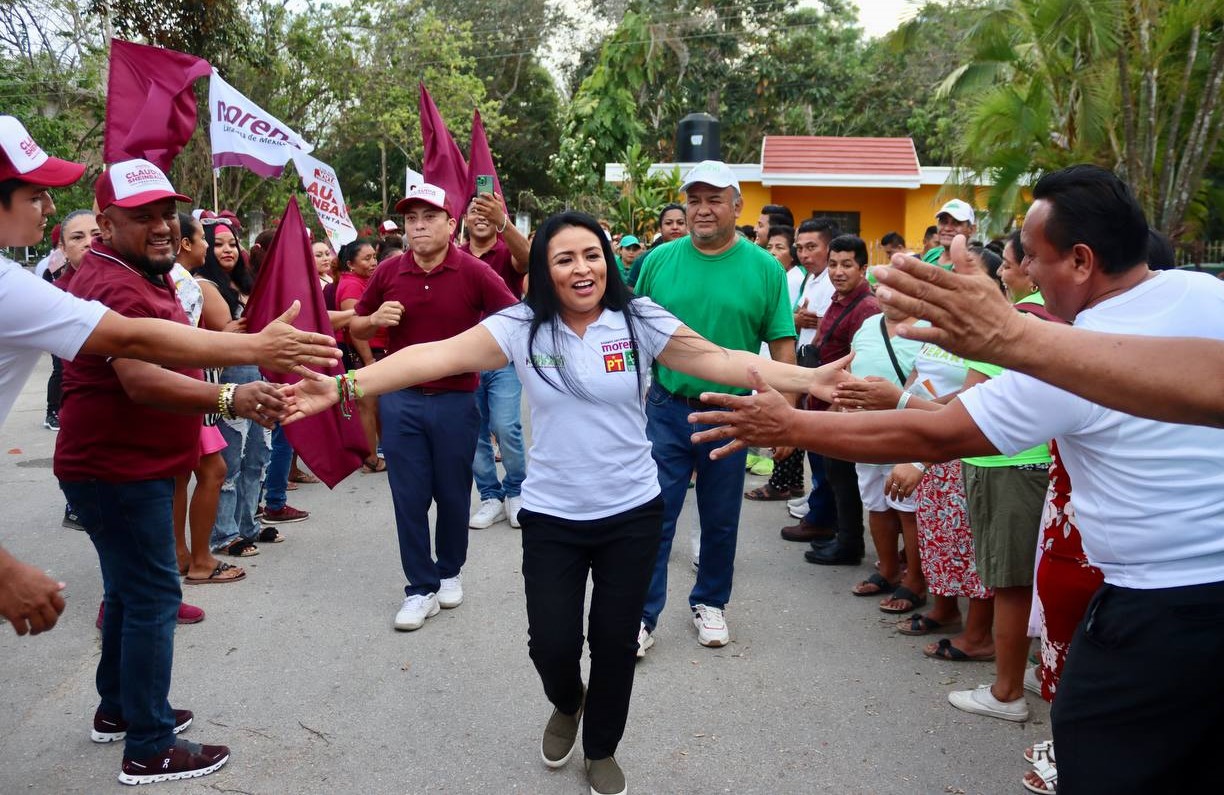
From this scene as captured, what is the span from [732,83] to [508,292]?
29.5 m

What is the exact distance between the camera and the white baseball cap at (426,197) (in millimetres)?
5383

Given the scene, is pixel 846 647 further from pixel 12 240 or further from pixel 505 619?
pixel 12 240

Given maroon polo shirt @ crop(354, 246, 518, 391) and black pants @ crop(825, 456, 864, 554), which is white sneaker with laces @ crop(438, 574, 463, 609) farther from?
black pants @ crop(825, 456, 864, 554)

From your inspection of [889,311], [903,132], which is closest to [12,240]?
[889,311]

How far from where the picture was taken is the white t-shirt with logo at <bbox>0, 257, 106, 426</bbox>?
2.62 meters

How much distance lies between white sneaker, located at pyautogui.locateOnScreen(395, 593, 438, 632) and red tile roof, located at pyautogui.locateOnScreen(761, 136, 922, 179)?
17.5 m

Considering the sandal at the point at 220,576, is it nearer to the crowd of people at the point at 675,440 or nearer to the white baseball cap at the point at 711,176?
the crowd of people at the point at 675,440

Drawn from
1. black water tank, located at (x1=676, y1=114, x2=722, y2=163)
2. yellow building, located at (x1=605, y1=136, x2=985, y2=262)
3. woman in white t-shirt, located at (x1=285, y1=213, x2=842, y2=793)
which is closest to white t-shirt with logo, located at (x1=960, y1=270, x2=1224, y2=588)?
woman in white t-shirt, located at (x1=285, y1=213, x2=842, y2=793)

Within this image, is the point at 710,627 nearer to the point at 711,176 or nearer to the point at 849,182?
the point at 711,176

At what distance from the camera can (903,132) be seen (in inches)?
1375

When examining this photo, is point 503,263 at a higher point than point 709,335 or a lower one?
higher

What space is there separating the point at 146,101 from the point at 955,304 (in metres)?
5.64

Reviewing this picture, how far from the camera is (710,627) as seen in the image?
4984 mm

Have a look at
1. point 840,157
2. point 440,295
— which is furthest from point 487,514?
point 840,157
